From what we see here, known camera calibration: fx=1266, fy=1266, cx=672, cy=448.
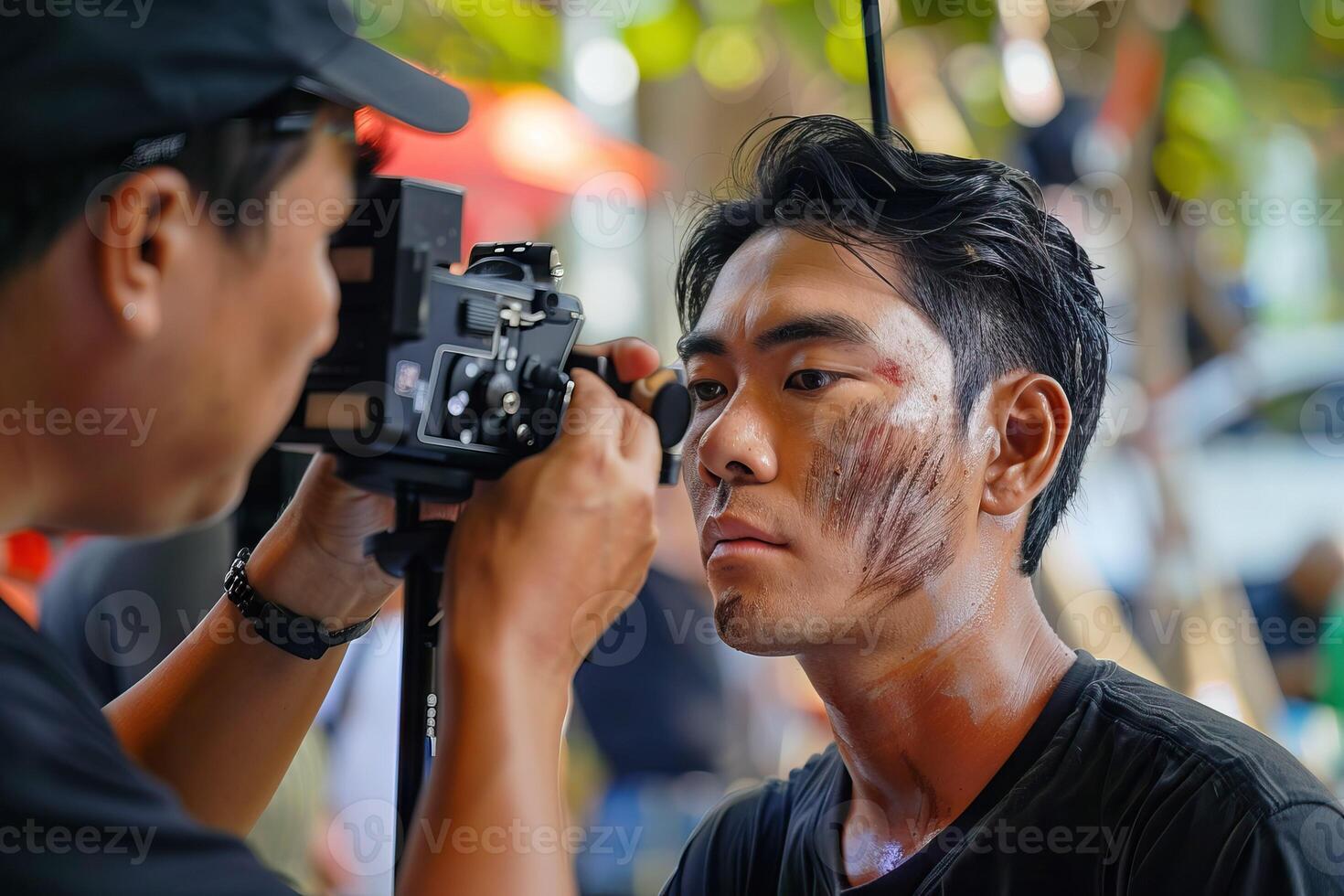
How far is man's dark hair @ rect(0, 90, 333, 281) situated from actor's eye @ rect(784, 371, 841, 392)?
733mm

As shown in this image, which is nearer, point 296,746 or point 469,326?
point 469,326

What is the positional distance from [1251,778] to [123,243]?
3.57 ft

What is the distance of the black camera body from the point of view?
1075mm

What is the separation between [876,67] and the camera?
1.69 m

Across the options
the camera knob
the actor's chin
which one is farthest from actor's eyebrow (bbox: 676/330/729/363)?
the camera knob

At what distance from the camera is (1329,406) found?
12.1 ft

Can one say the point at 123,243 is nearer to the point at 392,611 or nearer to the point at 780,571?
the point at 780,571

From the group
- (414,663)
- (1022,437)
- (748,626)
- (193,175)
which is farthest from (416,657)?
(1022,437)

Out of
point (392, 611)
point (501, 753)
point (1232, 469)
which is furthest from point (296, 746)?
point (1232, 469)

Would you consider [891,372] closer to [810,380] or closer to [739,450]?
[810,380]

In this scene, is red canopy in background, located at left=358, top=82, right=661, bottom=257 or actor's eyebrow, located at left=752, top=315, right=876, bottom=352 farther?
red canopy in background, located at left=358, top=82, right=661, bottom=257

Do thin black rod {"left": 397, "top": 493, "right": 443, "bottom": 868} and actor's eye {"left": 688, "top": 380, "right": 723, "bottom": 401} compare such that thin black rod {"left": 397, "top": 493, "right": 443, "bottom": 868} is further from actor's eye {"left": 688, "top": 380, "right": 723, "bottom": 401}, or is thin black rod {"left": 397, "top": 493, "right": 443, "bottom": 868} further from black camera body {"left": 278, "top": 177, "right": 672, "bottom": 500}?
actor's eye {"left": 688, "top": 380, "right": 723, "bottom": 401}

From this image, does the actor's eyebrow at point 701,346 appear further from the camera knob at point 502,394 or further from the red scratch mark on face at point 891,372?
the camera knob at point 502,394

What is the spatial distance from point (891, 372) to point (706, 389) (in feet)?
0.80
